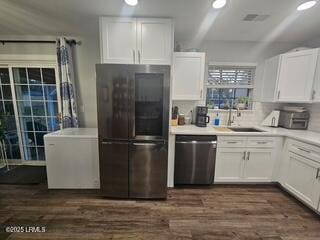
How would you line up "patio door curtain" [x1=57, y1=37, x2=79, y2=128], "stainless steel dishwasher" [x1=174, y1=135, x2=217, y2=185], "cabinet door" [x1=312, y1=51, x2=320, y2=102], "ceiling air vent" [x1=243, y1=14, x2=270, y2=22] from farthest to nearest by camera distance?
1. "patio door curtain" [x1=57, y1=37, x2=79, y2=128]
2. "stainless steel dishwasher" [x1=174, y1=135, x2=217, y2=185]
3. "cabinet door" [x1=312, y1=51, x2=320, y2=102]
4. "ceiling air vent" [x1=243, y1=14, x2=270, y2=22]

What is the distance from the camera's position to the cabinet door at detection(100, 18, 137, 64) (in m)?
2.27

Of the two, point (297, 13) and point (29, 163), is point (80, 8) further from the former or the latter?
point (29, 163)

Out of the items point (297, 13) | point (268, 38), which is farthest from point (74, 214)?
point (268, 38)

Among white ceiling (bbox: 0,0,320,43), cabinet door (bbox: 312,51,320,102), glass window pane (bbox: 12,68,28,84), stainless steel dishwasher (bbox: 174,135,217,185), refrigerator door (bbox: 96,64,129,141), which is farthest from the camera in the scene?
glass window pane (bbox: 12,68,28,84)

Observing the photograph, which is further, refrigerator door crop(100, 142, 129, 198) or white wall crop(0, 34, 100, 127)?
white wall crop(0, 34, 100, 127)

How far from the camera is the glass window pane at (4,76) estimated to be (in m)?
3.16

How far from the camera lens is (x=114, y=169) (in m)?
2.28

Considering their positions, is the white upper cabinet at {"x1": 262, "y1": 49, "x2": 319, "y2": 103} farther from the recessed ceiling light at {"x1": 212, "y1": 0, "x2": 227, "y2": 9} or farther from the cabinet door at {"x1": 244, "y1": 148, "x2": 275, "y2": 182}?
the recessed ceiling light at {"x1": 212, "y1": 0, "x2": 227, "y2": 9}

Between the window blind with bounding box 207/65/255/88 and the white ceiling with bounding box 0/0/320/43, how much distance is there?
55cm

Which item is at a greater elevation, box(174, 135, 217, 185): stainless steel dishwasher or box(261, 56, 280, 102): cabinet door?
box(261, 56, 280, 102): cabinet door

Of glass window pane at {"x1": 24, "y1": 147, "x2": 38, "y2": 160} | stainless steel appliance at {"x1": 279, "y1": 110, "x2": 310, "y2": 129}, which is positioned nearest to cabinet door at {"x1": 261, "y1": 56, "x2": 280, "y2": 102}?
stainless steel appliance at {"x1": 279, "y1": 110, "x2": 310, "y2": 129}

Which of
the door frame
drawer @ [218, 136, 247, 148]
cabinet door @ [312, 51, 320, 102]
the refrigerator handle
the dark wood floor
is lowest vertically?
the dark wood floor

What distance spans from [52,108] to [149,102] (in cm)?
226

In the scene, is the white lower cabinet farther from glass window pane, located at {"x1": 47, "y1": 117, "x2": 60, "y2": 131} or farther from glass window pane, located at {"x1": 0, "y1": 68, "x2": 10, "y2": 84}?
glass window pane, located at {"x1": 0, "y1": 68, "x2": 10, "y2": 84}
